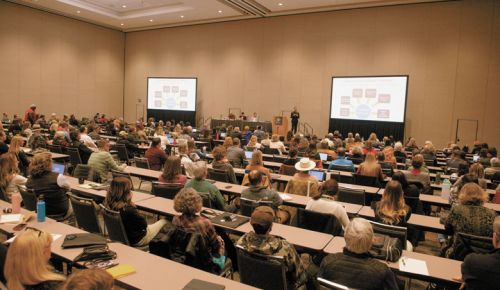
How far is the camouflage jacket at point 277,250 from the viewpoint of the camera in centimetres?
288

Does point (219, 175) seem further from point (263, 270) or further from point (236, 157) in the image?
point (263, 270)

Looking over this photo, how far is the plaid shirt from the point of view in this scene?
126 inches

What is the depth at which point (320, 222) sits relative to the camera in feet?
13.3

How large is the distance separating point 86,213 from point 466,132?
15914 mm

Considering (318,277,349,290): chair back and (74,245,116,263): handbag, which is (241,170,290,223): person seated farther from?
(318,277,349,290): chair back

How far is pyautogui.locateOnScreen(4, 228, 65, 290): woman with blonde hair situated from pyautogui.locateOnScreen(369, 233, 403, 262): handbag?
7.91 ft

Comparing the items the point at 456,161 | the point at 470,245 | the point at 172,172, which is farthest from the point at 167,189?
the point at 456,161

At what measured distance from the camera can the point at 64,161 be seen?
895 centimetres

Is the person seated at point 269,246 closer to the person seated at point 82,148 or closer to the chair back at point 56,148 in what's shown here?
the person seated at point 82,148

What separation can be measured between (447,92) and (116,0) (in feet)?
53.2

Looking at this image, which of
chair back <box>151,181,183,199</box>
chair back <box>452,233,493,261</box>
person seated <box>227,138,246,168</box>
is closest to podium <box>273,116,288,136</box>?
person seated <box>227,138,246,168</box>

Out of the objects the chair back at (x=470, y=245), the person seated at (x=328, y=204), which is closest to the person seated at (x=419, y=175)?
the person seated at (x=328, y=204)

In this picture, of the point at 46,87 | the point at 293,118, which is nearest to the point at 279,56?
the point at 293,118

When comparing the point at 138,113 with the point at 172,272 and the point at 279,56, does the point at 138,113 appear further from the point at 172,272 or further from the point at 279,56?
the point at 172,272
